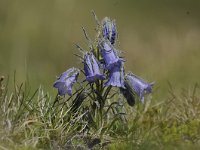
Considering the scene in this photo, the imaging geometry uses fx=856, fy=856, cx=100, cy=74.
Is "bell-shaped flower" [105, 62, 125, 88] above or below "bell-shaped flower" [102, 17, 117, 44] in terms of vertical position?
below

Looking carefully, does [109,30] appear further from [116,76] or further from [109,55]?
[116,76]

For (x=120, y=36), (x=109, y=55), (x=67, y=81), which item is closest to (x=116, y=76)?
(x=109, y=55)

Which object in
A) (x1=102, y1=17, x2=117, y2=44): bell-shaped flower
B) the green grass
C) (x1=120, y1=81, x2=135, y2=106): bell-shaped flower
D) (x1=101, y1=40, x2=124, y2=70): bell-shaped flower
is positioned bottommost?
the green grass

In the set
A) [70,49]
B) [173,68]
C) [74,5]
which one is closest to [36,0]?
[74,5]

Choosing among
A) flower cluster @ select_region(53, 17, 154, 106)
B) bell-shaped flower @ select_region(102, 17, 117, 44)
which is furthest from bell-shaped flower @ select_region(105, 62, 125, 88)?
bell-shaped flower @ select_region(102, 17, 117, 44)

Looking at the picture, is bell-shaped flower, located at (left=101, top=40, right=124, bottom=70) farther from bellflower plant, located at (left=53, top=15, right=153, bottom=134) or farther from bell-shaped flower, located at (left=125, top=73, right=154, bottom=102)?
bell-shaped flower, located at (left=125, top=73, right=154, bottom=102)

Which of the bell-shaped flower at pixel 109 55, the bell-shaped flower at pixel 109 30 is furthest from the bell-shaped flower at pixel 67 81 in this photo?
the bell-shaped flower at pixel 109 30
